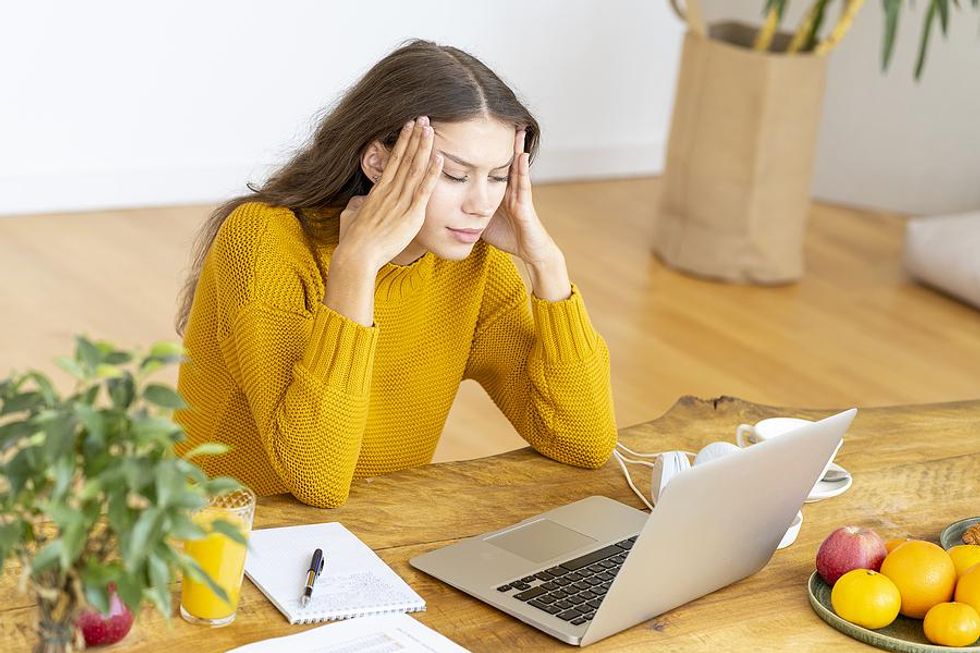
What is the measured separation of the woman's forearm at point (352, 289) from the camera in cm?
175

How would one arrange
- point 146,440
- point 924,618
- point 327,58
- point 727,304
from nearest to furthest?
1. point 146,440
2. point 924,618
3. point 727,304
4. point 327,58

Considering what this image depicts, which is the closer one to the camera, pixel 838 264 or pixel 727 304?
pixel 727 304

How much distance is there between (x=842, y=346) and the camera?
4254 mm

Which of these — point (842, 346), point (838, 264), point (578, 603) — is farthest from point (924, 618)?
point (838, 264)

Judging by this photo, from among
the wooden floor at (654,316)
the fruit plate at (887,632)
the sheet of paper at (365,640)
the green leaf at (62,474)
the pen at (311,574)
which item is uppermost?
the green leaf at (62,474)

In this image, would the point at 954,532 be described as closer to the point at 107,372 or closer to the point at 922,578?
the point at 922,578

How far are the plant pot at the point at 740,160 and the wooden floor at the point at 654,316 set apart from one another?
4.5 inches

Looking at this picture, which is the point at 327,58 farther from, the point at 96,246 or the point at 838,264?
the point at 838,264

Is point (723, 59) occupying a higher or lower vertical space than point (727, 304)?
higher

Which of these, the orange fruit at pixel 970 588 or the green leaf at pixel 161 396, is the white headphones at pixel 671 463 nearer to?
the orange fruit at pixel 970 588

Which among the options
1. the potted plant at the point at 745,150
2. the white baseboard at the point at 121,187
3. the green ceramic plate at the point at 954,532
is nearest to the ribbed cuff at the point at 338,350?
the green ceramic plate at the point at 954,532

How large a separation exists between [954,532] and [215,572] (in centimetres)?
85

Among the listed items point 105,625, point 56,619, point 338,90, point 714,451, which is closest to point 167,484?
point 56,619

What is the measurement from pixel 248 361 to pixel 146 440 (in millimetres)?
809
